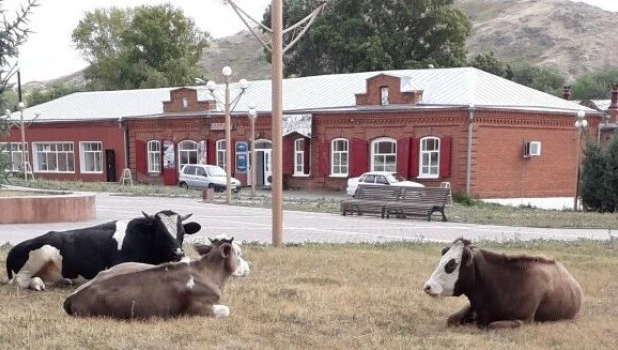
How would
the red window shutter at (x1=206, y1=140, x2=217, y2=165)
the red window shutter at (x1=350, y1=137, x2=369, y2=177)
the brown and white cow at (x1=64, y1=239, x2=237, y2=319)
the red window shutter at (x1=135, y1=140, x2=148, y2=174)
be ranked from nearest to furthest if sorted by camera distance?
the brown and white cow at (x1=64, y1=239, x2=237, y2=319) < the red window shutter at (x1=350, y1=137, x2=369, y2=177) < the red window shutter at (x1=206, y1=140, x2=217, y2=165) < the red window shutter at (x1=135, y1=140, x2=148, y2=174)

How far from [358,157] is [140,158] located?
17.0 metres

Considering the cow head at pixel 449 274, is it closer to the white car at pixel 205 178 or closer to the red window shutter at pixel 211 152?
the white car at pixel 205 178

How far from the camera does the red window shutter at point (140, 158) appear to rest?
160 ft

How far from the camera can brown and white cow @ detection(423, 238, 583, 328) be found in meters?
7.42

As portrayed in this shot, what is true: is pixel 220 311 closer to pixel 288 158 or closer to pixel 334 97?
pixel 288 158

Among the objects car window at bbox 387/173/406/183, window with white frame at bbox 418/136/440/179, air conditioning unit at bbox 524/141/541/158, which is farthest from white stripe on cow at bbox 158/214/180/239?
air conditioning unit at bbox 524/141/541/158

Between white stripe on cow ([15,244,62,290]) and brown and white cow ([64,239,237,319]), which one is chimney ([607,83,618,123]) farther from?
brown and white cow ([64,239,237,319])

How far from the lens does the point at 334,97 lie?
42562 mm

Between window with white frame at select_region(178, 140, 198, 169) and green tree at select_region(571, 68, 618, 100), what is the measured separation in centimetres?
5267

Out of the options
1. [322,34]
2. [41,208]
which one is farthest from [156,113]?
[41,208]

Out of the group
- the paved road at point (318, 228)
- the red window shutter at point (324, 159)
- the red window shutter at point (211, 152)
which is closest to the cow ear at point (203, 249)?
the paved road at point (318, 228)

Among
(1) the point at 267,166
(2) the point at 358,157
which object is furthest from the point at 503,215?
(1) the point at 267,166

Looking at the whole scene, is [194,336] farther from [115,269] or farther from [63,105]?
[63,105]

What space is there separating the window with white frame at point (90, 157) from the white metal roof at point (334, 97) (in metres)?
2.01
